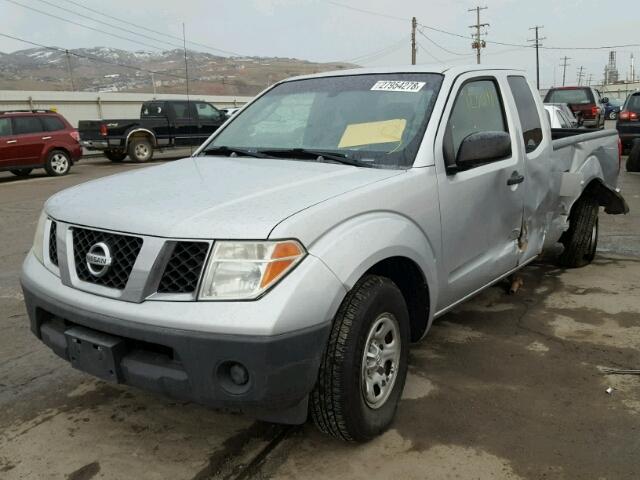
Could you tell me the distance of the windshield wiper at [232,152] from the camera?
353cm

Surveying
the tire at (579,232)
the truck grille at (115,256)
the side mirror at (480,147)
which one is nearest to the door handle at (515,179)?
the side mirror at (480,147)

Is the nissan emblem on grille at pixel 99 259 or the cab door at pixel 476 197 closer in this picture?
the nissan emblem on grille at pixel 99 259

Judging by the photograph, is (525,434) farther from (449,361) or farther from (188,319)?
(188,319)

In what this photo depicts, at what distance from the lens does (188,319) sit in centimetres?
224

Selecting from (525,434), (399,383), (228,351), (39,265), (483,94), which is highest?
(483,94)

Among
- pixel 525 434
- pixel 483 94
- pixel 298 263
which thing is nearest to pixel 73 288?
pixel 298 263

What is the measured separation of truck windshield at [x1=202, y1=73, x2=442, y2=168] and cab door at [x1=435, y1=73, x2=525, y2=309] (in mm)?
171

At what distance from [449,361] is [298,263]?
1786 millimetres

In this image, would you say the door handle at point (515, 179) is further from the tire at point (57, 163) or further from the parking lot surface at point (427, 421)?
the tire at point (57, 163)

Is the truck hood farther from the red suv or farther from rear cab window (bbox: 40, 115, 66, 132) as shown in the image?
rear cab window (bbox: 40, 115, 66, 132)

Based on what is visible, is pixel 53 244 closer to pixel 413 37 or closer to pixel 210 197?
pixel 210 197

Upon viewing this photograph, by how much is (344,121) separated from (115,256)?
160 centimetres

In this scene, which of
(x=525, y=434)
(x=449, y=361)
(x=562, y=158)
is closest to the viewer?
(x=525, y=434)

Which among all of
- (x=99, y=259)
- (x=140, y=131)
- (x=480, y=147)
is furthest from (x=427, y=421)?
(x=140, y=131)
